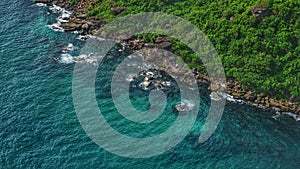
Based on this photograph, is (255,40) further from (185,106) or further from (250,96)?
(185,106)

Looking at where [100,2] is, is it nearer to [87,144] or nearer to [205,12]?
[205,12]

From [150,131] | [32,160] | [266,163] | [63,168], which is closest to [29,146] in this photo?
[32,160]

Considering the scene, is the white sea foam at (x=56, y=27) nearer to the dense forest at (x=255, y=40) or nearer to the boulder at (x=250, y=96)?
the dense forest at (x=255, y=40)

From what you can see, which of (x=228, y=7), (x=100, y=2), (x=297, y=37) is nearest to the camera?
(x=297, y=37)

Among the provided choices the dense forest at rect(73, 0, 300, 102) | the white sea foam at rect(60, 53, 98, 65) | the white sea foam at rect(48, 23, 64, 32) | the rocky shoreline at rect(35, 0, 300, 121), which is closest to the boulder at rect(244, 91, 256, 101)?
the rocky shoreline at rect(35, 0, 300, 121)

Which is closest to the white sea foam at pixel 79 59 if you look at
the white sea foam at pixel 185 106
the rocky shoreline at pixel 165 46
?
the rocky shoreline at pixel 165 46

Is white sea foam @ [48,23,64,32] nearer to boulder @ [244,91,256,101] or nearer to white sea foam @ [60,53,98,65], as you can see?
white sea foam @ [60,53,98,65]

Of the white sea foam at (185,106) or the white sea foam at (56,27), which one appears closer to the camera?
the white sea foam at (185,106)
